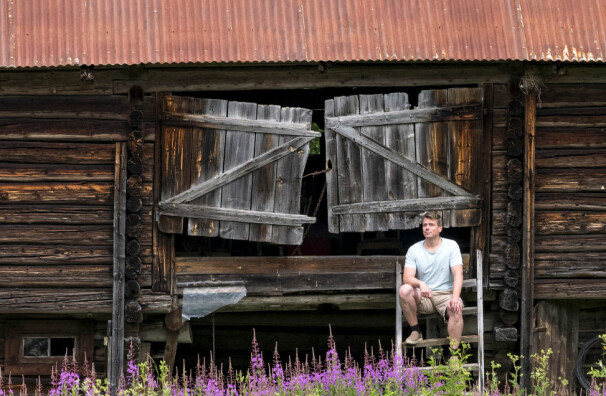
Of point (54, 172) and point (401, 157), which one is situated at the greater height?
point (401, 157)

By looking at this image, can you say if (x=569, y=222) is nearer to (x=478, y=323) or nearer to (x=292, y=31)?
(x=478, y=323)

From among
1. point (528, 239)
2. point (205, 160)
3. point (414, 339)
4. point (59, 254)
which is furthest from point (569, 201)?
point (59, 254)

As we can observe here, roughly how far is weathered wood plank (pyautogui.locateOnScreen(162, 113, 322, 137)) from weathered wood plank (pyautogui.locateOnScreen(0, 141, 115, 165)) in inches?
25.8

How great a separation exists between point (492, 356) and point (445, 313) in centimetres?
137

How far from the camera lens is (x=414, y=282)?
896 cm

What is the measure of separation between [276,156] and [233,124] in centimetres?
50

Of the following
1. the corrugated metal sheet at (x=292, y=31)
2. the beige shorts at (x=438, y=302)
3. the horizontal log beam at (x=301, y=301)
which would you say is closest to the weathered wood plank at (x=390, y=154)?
the corrugated metal sheet at (x=292, y=31)

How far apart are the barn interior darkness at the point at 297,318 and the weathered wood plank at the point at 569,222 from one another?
3.79ft

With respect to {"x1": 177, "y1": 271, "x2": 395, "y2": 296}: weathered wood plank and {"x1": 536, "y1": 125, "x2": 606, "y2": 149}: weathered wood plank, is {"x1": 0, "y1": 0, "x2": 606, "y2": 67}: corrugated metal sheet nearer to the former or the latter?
{"x1": 536, "y1": 125, "x2": 606, "y2": 149}: weathered wood plank

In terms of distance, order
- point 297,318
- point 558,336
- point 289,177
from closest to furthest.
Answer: point 289,177 < point 558,336 < point 297,318

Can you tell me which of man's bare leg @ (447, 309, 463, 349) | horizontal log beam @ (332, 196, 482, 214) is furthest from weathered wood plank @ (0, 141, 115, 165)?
man's bare leg @ (447, 309, 463, 349)

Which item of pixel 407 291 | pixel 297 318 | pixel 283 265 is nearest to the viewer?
pixel 407 291

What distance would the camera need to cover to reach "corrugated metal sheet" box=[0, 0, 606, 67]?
913 cm

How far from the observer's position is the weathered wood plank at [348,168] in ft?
31.5
